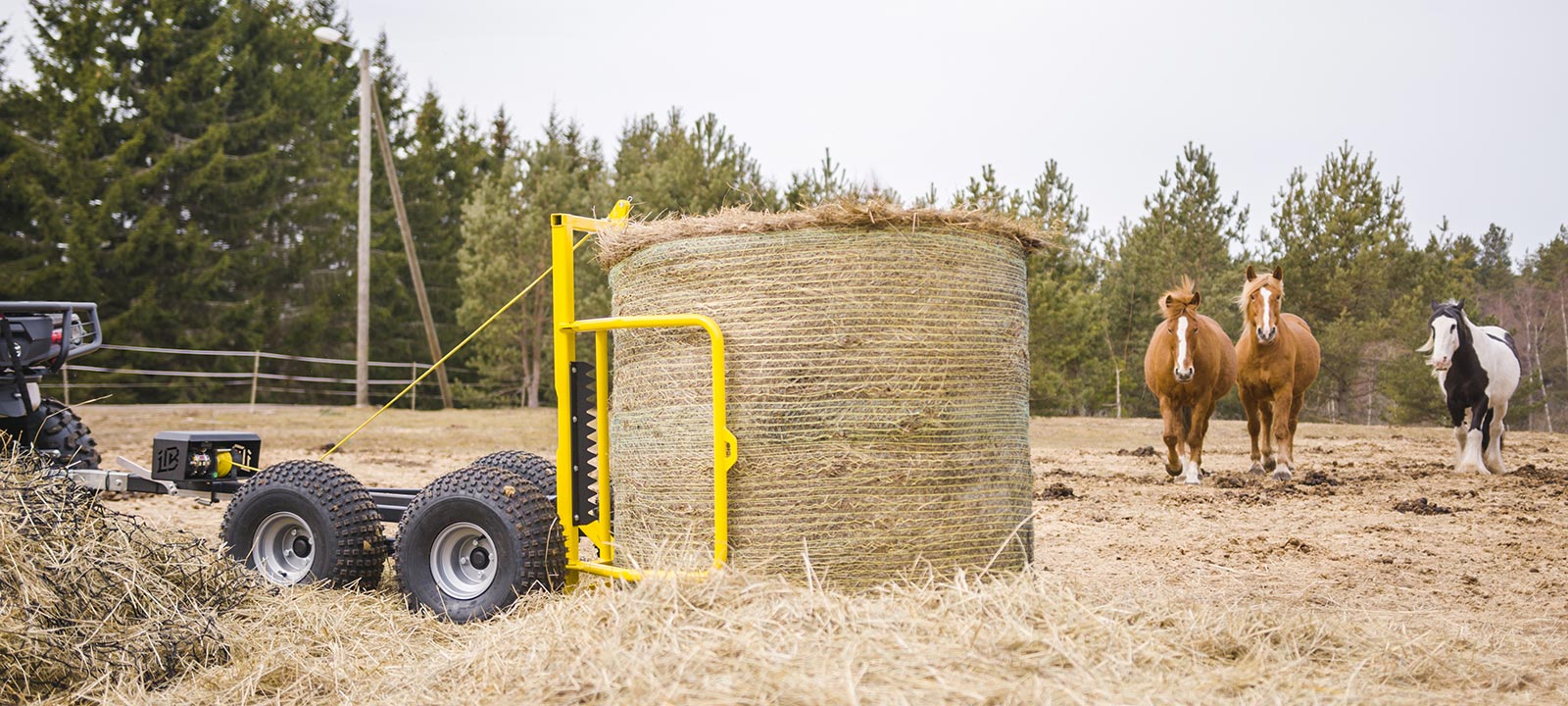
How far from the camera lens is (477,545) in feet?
15.6

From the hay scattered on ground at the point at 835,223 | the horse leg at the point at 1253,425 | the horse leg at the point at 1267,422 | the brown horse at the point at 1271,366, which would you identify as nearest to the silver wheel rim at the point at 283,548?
the hay scattered on ground at the point at 835,223

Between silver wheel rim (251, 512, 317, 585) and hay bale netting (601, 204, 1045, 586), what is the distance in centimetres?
216

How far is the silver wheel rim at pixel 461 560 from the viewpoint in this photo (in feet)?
15.5

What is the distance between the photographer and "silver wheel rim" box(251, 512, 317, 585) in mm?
5285

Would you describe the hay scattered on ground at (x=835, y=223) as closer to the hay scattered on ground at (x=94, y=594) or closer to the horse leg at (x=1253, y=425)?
the hay scattered on ground at (x=94, y=594)

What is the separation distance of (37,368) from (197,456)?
49.6 inches

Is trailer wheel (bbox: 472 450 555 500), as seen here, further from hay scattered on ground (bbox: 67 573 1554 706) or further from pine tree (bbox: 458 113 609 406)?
pine tree (bbox: 458 113 609 406)

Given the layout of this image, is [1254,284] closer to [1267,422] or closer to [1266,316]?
[1266,316]

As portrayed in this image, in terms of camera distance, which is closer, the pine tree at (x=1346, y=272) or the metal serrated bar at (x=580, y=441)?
the metal serrated bar at (x=580, y=441)

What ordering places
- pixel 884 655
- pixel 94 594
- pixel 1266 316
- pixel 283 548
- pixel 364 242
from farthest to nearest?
pixel 364 242 < pixel 1266 316 < pixel 283 548 < pixel 94 594 < pixel 884 655

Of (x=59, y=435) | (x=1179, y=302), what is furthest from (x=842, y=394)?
(x=1179, y=302)

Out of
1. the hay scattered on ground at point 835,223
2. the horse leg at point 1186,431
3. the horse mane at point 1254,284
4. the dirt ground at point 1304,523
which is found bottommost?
the dirt ground at point 1304,523

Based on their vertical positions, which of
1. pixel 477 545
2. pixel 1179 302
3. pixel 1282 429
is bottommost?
pixel 477 545

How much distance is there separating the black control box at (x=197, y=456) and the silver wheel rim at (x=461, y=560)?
6.05 feet
